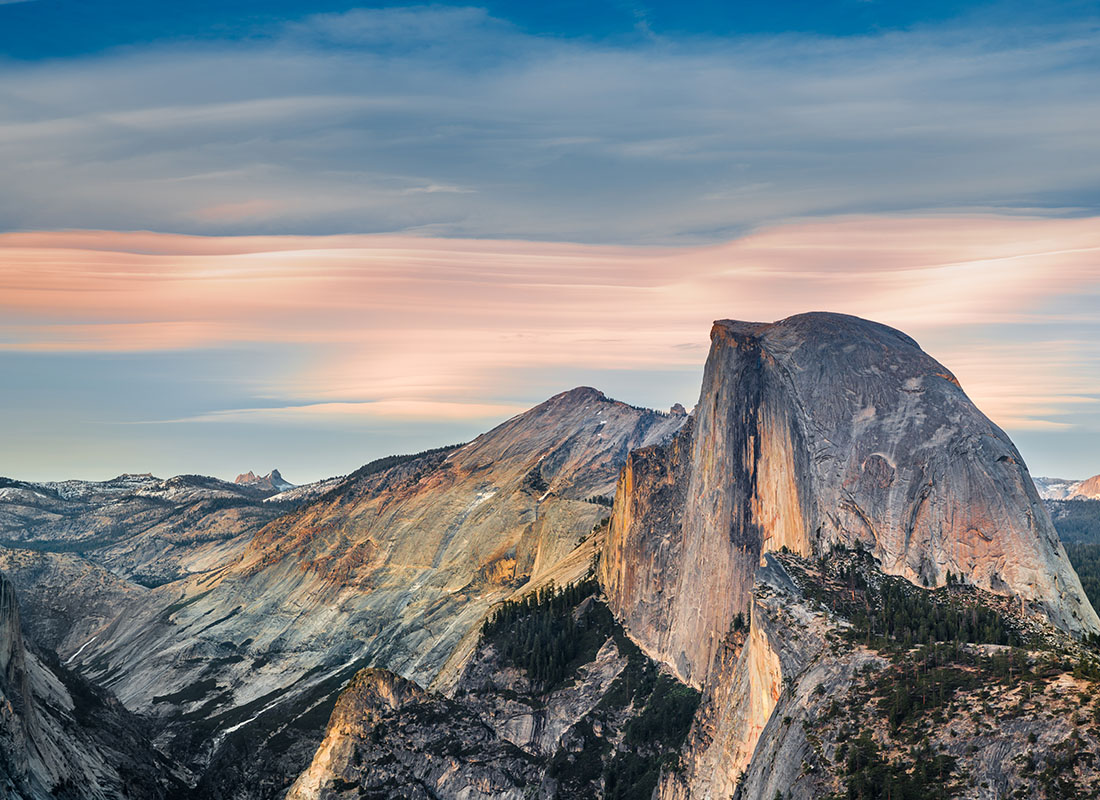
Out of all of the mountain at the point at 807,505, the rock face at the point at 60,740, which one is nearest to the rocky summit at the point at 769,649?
the mountain at the point at 807,505

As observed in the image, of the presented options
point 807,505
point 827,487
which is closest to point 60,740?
point 807,505

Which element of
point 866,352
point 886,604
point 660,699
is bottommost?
point 660,699

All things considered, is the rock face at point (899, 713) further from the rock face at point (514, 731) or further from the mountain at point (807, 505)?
the rock face at point (514, 731)

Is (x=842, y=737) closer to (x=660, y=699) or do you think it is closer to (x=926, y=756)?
(x=926, y=756)

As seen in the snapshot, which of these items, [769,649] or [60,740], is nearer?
[769,649]

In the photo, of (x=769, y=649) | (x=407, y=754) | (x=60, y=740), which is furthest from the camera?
(x=407, y=754)

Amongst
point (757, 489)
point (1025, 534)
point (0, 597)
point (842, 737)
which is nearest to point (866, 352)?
point (757, 489)

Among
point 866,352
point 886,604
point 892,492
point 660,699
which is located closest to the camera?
point 886,604

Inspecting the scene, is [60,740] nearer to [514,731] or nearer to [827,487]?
[514,731]
